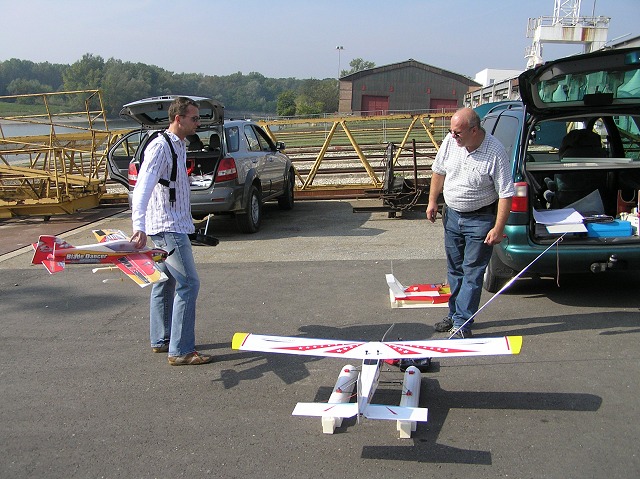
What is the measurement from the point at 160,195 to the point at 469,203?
236 centimetres

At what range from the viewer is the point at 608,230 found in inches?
209

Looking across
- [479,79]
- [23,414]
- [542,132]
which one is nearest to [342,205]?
[542,132]

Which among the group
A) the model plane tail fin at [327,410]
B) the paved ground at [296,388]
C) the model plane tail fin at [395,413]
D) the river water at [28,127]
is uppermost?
the river water at [28,127]

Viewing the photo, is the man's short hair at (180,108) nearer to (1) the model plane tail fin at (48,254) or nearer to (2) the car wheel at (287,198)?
(1) the model plane tail fin at (48,254)

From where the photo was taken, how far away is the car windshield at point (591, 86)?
5164mm

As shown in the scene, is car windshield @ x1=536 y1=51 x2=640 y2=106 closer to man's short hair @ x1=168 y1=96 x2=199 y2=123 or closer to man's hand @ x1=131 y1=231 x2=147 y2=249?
man's short hair @ x1=168 y1=96 x2=199 y2=123

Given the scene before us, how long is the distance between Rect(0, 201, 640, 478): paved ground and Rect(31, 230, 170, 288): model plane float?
82cm

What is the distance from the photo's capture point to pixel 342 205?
11.8 meters

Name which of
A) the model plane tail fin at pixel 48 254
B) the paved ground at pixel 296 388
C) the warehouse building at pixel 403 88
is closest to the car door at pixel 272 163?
the paved ground at pixel 296 388

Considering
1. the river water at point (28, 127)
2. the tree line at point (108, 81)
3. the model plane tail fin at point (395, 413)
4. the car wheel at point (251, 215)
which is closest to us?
the model plane tail fin at point (395, 413)

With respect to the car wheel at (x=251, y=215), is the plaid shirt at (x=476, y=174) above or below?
above

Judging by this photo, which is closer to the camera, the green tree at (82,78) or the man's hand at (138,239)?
the man's hand at (138,239)

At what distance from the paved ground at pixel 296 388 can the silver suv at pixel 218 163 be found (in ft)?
7.16

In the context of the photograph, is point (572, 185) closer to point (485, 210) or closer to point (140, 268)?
point (485, 210)
